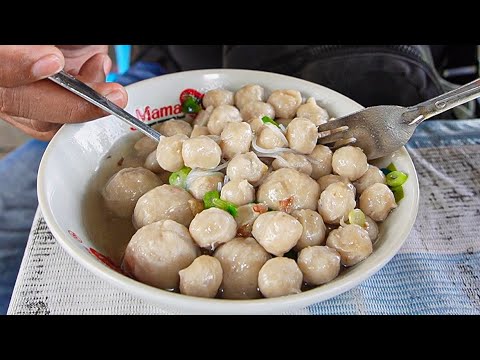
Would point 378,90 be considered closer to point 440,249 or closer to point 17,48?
point 440,249

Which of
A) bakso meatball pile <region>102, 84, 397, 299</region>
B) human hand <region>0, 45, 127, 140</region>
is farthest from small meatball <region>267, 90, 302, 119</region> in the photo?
human hand <region>0, 45, 127, 140</region>

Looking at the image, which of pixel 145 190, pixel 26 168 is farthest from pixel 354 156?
pixel 26 168

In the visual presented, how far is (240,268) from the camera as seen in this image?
2.77 feet

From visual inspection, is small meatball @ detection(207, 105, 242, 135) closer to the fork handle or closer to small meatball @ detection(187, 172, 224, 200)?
small meatball @ detection(187, 172, 224, 200)

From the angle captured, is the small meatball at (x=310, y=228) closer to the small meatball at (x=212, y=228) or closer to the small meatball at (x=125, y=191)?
the small meatball at (x=212, y=228)

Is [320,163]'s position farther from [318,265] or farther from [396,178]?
[318,265]

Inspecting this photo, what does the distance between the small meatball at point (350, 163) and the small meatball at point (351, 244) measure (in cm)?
14

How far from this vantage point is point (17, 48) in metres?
0.92

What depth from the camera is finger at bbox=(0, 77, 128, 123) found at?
100 cm

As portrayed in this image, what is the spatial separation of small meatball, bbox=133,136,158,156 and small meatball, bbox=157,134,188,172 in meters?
0.12

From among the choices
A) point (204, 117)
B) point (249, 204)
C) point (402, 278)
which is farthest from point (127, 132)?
point (402, 278)

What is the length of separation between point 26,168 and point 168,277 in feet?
2.46

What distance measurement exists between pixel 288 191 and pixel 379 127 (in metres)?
0.24

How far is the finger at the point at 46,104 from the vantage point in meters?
1.00
